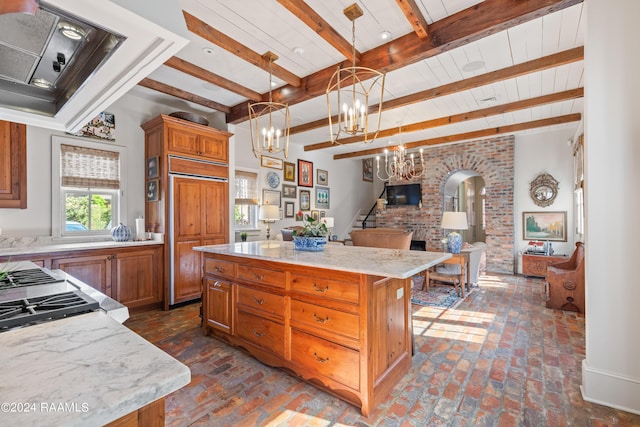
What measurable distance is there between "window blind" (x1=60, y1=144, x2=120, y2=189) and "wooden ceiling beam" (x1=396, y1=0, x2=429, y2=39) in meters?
4.01

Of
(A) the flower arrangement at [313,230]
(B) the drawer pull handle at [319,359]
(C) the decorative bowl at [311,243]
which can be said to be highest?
(A) the flower arrangement at [313,230]

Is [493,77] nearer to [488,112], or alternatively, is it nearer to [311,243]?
[488,112]

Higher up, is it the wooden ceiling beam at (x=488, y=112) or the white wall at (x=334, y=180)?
the wooden ceiling beam at (x=488, y=112)

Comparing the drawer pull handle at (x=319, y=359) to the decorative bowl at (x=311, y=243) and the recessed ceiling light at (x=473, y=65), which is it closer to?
the decorative bowl at (x=311, y=243)

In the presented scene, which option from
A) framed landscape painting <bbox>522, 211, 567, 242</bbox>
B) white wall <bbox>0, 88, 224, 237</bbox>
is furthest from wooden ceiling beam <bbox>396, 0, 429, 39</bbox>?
framed landscape painting <bbox>522, 211, 567, 242</bbox>

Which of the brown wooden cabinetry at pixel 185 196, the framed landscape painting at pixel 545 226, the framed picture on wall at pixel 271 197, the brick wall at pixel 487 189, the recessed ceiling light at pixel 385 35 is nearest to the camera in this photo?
the recessed ceiling light at pixel 385 35

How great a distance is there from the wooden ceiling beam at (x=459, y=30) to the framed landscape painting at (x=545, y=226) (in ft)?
16.8

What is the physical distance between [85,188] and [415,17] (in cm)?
432

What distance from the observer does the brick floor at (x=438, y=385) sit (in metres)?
1.84

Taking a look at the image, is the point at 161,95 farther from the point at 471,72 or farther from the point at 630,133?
the point at 630,133

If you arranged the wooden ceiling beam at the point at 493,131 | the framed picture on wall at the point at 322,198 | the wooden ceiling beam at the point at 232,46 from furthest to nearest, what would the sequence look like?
1. the framed picture on wall at the point at 322,198
2. the wooden ceiling beam at the point at 493,131
3. the wooden ceiling beam at the point at 232,46

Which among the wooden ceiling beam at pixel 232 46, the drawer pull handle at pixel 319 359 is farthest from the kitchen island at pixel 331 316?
the wooden ceiling beam at pixel 232 46

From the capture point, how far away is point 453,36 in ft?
8.38

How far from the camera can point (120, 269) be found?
3.55 metres
